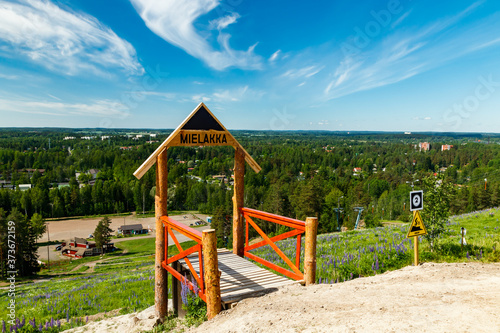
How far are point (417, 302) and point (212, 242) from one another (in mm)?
4010

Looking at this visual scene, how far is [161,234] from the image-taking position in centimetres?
837

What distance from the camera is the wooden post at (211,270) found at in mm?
6013

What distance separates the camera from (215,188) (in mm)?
95125

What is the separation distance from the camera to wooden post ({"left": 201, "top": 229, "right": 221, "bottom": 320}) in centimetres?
601

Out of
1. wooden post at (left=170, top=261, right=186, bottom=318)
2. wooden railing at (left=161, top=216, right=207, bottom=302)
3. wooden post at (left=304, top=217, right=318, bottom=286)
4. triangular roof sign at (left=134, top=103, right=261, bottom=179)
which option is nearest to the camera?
wooden railing at (left=161, top=216, right=207, bottom=302)

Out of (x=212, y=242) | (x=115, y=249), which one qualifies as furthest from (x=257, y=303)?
(x=115, y=249)

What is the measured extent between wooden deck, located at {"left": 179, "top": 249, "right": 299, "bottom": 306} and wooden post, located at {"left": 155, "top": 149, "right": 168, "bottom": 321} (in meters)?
0.69

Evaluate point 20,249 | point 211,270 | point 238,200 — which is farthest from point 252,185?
point 211,270

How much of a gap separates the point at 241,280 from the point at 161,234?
260 centimetres

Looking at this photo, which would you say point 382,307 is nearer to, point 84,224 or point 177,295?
point 177,295

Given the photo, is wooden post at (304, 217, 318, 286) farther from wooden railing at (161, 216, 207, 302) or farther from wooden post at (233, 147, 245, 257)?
wooden post at (233, 147, 245, 257)

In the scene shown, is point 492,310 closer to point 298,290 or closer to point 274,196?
point 298,290

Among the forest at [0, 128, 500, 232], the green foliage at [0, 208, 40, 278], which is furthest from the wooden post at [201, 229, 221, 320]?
the green foliage at [0, 208, 40, 278]

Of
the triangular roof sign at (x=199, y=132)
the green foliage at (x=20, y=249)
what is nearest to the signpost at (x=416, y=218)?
the triangular roof sign at (x=199, y=132)
